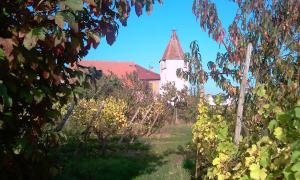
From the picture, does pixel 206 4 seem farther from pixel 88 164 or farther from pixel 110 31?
pixel 88 164

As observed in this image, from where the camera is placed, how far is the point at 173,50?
205 feet

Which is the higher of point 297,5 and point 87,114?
point 297,5

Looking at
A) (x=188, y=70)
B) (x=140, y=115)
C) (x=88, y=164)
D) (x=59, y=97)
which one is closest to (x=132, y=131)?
(x=140, y=115)

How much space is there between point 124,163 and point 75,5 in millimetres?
7822

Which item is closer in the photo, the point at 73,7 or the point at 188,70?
the point at 73,7

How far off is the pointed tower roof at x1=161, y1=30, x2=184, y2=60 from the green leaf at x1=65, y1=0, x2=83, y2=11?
5880cm

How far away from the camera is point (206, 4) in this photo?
544 centimetres

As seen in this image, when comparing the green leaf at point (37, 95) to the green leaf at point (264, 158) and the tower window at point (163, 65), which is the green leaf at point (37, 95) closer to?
the green leaf at point (264, 158)

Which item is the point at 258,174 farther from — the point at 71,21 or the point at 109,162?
the point at 109,162

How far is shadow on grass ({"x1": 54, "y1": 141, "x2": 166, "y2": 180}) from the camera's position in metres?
8.24

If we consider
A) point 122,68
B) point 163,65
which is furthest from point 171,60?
point 122,68

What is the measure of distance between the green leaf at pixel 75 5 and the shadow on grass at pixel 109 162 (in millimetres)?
5129

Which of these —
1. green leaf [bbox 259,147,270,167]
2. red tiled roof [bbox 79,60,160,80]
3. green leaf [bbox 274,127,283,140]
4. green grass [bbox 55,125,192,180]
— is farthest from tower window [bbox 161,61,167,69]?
green leaf [bbox 274,127,283,140]

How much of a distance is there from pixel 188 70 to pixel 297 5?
1.80 m
